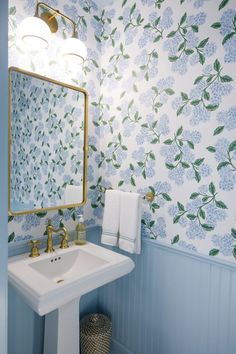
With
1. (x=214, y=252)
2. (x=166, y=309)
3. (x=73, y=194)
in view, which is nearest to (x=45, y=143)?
(x=73, y=194)

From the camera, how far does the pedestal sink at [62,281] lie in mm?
1090

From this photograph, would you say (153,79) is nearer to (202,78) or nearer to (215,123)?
(202,78)

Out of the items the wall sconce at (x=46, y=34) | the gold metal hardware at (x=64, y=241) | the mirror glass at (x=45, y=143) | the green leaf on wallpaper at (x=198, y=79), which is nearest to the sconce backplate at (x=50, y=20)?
the wall sconce at (x=46, y=34)

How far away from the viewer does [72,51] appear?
4.91 ft

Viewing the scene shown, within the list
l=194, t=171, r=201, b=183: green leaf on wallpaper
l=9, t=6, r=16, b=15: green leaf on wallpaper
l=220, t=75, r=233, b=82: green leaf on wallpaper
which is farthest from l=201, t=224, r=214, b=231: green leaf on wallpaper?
l=9, t=6, r=16, b=15: green leaf on wallpaper

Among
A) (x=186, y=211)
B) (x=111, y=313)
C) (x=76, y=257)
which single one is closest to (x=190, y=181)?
(x=186, y=211)

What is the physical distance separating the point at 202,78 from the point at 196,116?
194 mm

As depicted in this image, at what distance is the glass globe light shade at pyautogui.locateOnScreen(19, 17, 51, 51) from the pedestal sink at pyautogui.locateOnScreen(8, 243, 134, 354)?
1.15m

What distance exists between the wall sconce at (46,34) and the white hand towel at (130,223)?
35.2 inches

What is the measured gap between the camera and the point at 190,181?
54.9 inches

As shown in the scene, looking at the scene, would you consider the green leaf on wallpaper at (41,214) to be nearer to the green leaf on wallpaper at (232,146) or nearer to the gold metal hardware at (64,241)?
the gold metal hardware at (64,241)

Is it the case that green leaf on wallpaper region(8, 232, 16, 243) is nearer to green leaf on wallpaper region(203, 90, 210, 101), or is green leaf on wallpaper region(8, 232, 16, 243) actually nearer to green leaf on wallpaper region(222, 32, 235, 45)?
green leaf on wallpaper region(203, 90, 210, 101)

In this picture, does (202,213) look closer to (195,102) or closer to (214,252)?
(214,252)

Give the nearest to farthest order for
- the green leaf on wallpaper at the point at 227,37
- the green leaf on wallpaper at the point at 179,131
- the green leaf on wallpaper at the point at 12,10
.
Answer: the green leaf on wallpaper at the point at 227,37
the green leaf on wallpaper at the point at 12,10
the green leaf on wallpaper at the point at 179,131
